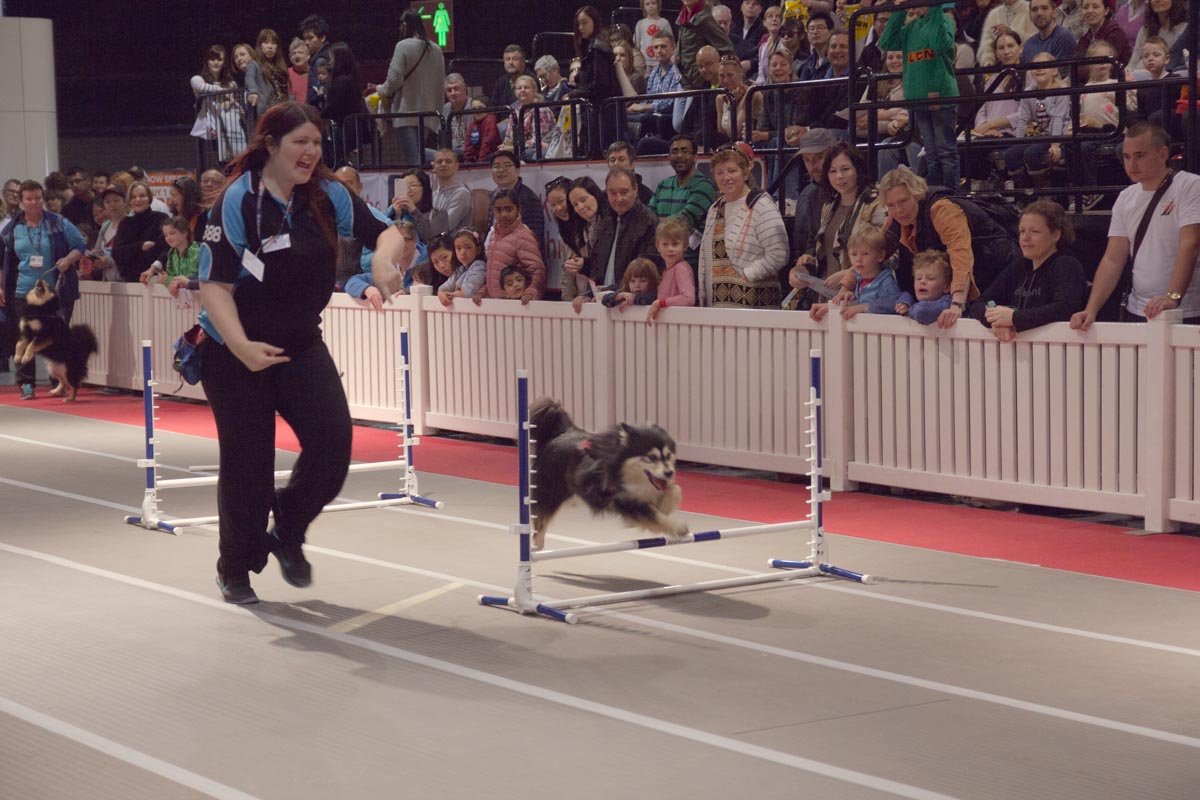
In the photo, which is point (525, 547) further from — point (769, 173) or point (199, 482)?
point (769, 173)

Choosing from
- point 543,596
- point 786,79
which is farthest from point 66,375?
point 543,596

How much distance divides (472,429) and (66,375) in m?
5.70

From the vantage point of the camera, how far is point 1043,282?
8953 mm

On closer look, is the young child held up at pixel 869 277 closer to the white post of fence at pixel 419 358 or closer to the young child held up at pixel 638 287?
the young child held up at pixel 638 287

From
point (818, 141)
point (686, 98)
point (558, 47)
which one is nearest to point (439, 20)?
point (558, 47)

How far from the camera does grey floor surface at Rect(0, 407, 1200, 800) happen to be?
181 inches

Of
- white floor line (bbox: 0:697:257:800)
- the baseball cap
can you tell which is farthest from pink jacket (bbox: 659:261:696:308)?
white floor line (bbox: 0:697:257:800)

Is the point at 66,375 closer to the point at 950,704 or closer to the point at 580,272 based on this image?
the point at 580,272

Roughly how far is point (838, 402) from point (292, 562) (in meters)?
4.18

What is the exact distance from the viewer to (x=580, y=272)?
39.8 feet

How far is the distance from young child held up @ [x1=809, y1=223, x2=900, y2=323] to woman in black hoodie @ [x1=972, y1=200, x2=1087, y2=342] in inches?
32.5

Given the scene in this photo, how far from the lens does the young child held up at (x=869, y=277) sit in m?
9.76

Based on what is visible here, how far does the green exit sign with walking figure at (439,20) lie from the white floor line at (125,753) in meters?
17.1

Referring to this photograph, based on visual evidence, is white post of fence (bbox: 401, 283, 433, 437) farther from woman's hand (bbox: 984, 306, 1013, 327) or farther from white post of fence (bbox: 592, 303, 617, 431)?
woman's hand (bbox: 984, 306, 1013, 327)
